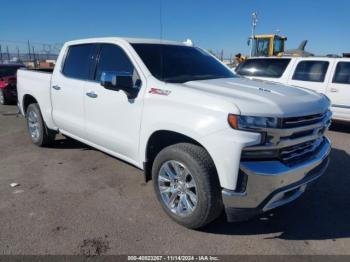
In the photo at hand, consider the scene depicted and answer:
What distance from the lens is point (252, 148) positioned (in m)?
2.70

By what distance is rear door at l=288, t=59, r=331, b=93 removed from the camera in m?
8.12

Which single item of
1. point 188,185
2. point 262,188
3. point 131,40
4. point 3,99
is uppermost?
point 131,40

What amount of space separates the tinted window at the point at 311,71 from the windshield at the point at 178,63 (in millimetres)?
4687

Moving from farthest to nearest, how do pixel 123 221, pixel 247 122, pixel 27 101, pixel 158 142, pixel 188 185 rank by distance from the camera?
pixel 27 101
pixel 158 142
pixel 123 221
pixel 188 185
pixel 247 122

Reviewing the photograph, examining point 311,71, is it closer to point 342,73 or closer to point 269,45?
point 342,73

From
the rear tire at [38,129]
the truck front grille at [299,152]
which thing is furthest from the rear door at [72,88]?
the truck front grille at [299,152]

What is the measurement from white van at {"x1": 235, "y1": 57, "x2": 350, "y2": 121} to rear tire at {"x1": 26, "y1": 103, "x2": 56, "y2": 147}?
4.38 meters

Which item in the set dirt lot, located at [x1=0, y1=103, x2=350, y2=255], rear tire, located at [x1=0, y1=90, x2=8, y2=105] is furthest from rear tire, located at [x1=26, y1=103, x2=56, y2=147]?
rear tire, located at [x1=0, y1=90, x2=8, y2=105]

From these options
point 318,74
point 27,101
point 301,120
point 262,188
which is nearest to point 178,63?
point 301,120

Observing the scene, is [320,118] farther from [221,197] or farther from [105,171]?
[105,171]

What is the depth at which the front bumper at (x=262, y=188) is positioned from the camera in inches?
107

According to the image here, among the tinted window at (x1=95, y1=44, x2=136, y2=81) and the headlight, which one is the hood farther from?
the tinted window at (x1=95, y1=44, x2=136, y2=81)

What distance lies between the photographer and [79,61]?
4773mm

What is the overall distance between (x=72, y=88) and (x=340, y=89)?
630 cm
